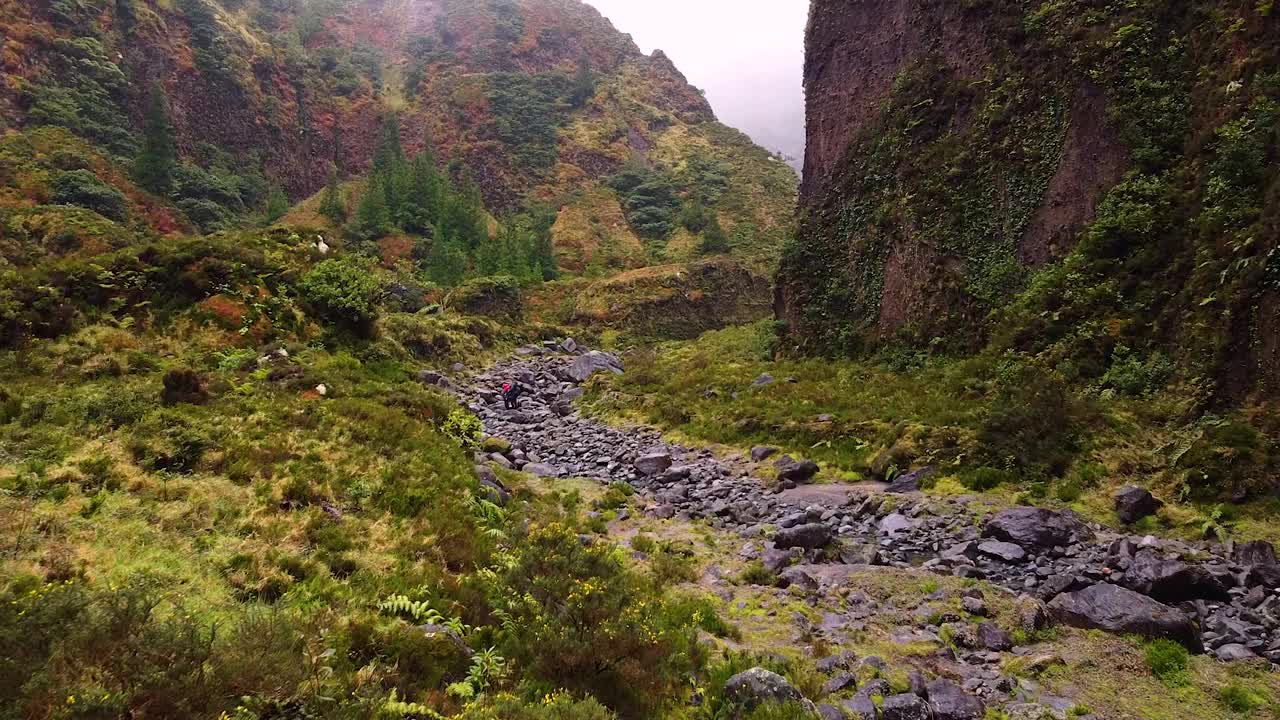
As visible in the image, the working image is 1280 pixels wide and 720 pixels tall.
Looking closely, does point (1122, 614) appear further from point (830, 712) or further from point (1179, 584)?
point (830, 712)

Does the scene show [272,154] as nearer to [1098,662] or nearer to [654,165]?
[654,165]

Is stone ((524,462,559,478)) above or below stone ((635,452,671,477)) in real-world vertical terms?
below

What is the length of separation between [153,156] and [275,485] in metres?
52.8

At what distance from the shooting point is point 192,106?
65.1 meters

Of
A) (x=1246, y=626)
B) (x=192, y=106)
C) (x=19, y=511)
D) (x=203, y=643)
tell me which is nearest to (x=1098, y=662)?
(x=1246, y=626)

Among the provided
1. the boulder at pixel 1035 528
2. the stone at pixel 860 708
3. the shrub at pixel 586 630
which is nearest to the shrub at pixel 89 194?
the shrub at pixel 586 630

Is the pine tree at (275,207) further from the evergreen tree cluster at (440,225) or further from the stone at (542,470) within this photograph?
the stone at (542,470)

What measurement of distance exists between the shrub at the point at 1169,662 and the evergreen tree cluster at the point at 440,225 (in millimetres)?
51191

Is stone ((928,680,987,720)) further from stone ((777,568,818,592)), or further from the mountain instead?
the mountain

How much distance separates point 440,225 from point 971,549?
2244 inches

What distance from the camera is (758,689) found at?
6.84 meters

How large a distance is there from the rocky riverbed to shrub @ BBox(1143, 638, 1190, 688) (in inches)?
13.9

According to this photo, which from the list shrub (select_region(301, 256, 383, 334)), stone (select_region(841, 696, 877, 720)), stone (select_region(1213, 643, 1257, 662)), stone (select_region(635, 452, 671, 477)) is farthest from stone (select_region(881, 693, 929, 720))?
shrub (select_region(301, 256, 383, 334))

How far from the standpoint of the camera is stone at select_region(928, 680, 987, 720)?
22.0 feet
